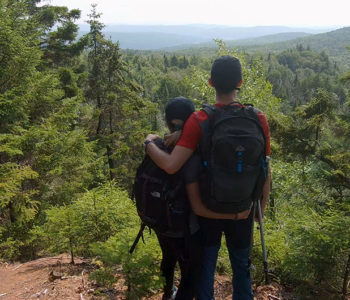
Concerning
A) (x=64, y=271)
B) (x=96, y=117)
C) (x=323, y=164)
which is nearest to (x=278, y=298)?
(x=64, y=271)

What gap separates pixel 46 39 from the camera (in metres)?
15.1

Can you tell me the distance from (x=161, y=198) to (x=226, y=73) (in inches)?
39.5

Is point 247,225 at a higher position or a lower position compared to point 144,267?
higher

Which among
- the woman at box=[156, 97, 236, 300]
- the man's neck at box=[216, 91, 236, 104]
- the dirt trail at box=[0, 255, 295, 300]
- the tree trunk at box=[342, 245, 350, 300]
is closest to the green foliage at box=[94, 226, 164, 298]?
the woman at box=[156, 97, 236, 300]

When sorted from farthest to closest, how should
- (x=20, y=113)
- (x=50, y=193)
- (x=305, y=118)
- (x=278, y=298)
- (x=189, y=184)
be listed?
(x=305, y=118) → (x=50, y=193) → (x=20, y=113) → (x=278, y=298) → (x=189, y=184)

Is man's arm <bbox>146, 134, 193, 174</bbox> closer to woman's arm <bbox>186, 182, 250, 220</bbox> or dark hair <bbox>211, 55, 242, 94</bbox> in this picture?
woman's arm <bbox>186, 182, 250, 220</bbox>

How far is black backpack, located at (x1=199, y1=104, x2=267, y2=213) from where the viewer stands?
2.04m

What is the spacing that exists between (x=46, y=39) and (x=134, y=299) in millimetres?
15388

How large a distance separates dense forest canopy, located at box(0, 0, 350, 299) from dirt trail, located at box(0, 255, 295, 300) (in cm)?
25

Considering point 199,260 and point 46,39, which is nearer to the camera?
point 199,260

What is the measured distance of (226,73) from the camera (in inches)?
83.3

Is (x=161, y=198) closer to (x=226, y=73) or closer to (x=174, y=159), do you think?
(x=174, y=159)

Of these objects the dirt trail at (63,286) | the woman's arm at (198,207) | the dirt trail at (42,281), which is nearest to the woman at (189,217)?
the woman's arm at (198,207)

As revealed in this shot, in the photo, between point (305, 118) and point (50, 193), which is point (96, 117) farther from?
point (305, 118)
